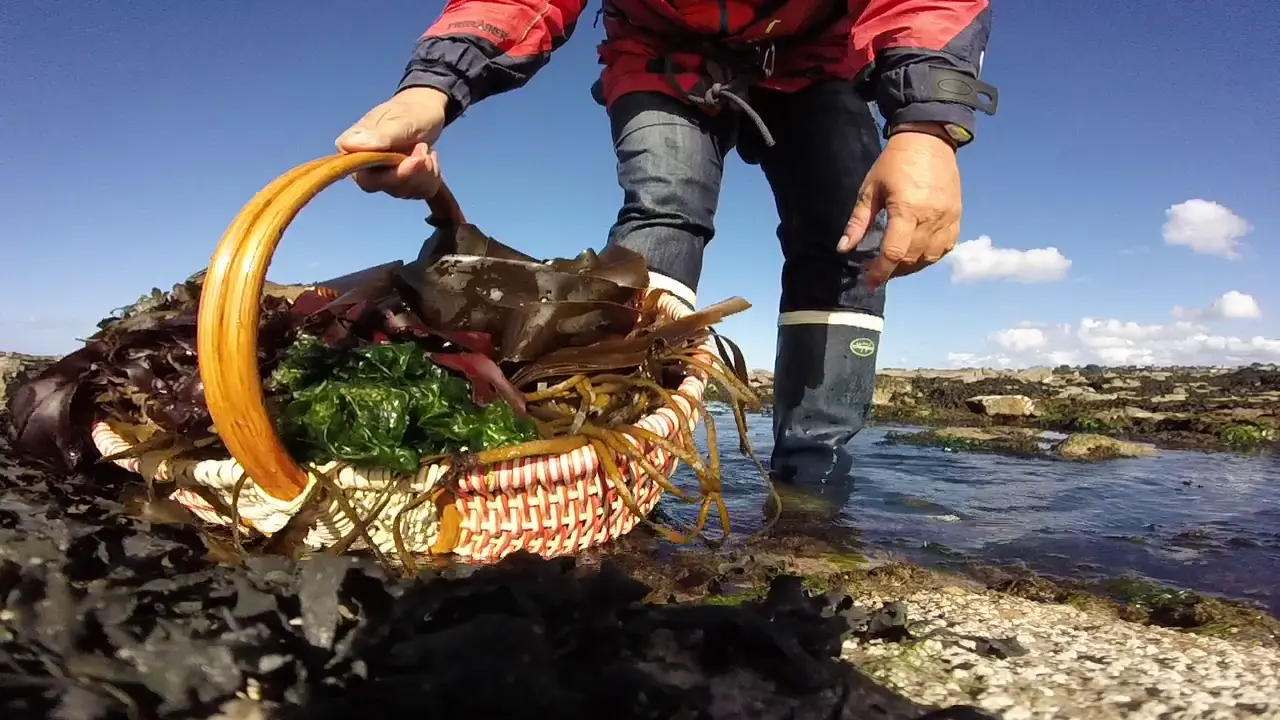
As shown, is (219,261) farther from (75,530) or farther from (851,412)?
(851,412)

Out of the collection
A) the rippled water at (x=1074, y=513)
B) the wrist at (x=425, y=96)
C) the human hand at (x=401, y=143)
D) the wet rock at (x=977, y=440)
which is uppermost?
the wrist at (x=425, y=96)

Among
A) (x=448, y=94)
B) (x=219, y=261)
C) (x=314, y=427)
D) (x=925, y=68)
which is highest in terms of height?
(x=925, y=68)

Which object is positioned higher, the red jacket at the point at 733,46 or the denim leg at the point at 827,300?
the red jacket at the point at 733,46

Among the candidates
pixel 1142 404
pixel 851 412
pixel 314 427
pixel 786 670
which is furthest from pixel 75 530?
pixel 1142 404

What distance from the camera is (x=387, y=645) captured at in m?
0.86

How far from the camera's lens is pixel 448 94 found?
80.5 inches

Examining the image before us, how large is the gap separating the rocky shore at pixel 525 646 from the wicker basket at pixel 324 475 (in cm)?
13

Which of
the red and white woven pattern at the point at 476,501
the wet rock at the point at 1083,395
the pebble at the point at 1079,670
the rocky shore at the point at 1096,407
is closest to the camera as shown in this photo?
the pebble at the point at 1079,670

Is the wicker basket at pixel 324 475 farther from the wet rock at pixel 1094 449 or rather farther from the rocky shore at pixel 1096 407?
the rocky shore at pixel 1096 407

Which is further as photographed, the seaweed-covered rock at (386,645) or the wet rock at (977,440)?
the wet rock at (977,440)

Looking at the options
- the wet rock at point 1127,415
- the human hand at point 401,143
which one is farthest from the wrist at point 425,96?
the wet rock at point 1127,415

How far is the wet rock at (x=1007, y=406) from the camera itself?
6.52m

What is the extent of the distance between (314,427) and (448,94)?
1.12 metres

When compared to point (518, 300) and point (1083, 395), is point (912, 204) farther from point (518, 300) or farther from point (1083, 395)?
point (1083, 395)
